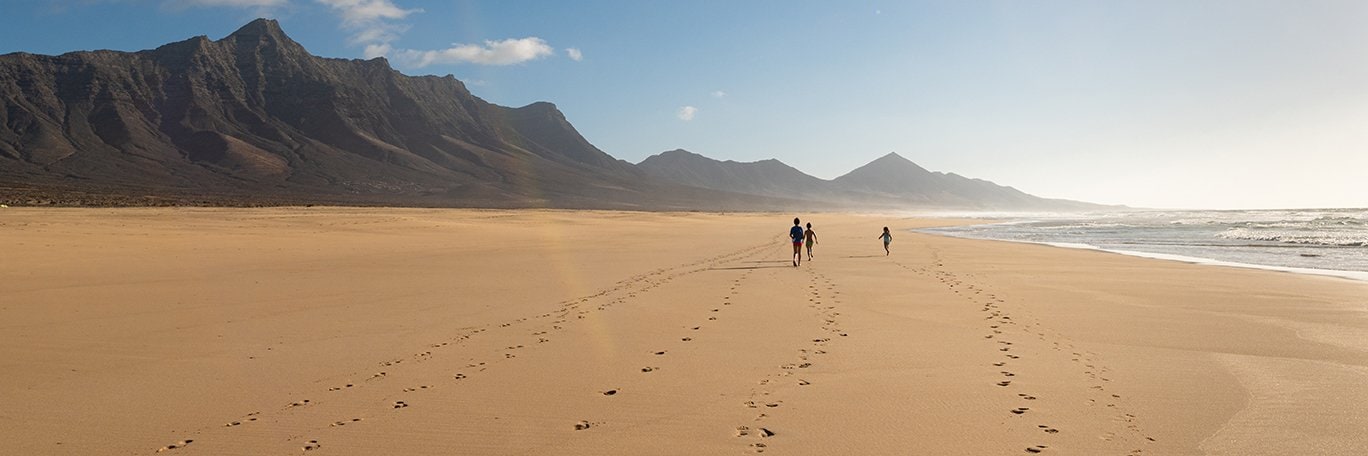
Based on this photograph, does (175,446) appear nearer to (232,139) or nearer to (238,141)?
(238,141)

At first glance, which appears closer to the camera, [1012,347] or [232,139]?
[1012,347]

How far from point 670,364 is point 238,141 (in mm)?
173142

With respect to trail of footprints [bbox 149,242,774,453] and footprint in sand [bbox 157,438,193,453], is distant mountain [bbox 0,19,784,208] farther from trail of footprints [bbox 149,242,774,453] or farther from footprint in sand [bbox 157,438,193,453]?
footprint in sand [bbox 157,438,193,453]

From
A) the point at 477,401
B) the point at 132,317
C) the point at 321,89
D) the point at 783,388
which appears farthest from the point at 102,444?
the point at 321,89

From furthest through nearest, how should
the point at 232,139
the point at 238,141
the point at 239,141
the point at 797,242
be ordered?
the point at 239,141, the point at 238,141, the point at 232,139, the point at 797,242

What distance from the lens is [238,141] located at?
494ft

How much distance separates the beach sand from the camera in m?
4.99

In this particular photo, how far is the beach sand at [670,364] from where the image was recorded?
4992mm

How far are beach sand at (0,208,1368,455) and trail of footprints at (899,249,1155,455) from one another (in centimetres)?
4

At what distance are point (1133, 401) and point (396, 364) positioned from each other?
682cm

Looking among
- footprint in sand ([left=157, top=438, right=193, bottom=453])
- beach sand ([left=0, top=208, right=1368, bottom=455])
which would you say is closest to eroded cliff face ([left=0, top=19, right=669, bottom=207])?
beach sand ([left=0, top=208, right=1368, bottom=455])

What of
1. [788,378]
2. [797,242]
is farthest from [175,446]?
[797,242]

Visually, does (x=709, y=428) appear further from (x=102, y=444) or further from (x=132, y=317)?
(x=132, y=317)

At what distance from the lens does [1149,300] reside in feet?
39.6
